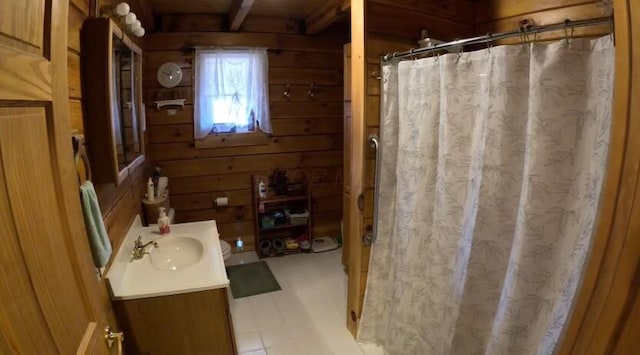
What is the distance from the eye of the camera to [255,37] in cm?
327

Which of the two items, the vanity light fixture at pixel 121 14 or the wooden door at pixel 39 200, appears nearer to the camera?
the wooden door at pixel 39 200

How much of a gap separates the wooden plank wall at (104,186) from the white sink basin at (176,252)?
8.7 inches

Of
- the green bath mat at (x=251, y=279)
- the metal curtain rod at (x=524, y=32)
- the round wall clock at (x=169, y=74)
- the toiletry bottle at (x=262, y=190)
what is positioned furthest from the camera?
the toiletry bottle at (x=262, y=190)

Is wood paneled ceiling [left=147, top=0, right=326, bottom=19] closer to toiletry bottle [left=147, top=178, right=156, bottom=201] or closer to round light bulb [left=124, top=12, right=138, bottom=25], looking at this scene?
round light bulb [left=124, top=12, right=138, bottom=25]

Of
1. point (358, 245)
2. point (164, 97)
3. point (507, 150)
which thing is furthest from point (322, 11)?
point (507, 150)

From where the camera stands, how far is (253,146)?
349 cm

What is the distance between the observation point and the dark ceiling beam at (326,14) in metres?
2.57

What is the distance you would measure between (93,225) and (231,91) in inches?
94.6

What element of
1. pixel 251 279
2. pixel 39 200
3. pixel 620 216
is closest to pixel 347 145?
pixel 251 279

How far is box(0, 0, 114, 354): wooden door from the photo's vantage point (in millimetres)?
586

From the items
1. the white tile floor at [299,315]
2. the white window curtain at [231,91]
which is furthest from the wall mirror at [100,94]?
the white window curtain at [231,91]

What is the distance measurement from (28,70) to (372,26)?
159 centimetres

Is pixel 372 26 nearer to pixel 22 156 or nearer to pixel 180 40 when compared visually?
pixel 22 156

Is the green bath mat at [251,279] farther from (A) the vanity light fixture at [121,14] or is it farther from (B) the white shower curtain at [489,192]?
(A) the vanity light fixture at [121,14]
